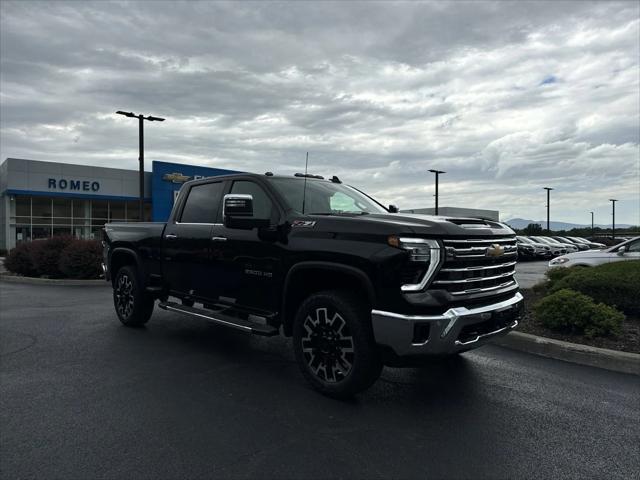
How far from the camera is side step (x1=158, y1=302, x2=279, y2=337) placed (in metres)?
4.65

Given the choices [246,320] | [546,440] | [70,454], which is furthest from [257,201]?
[546,440]

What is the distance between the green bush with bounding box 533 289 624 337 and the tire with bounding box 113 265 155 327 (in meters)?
5.51

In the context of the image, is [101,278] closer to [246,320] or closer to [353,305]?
[246,320]

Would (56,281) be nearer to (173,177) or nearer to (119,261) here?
(119,261)

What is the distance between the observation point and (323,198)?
17.2ft

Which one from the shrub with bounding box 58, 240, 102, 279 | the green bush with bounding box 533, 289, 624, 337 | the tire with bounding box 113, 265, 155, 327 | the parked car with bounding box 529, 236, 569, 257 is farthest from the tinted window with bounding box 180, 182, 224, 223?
the parked car with bounding box 529, 236, 569, 257

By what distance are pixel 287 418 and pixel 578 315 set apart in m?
4.31

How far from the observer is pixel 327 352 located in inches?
164

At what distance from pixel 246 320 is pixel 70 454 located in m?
2.22

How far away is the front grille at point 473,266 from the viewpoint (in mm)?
3809

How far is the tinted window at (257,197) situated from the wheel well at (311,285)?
0.84 meters

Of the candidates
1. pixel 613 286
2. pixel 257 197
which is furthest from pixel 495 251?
pixel 613 286

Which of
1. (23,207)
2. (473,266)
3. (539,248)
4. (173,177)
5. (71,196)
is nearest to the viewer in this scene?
(473,266)

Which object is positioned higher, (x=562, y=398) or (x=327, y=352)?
(x=327, y=352)
